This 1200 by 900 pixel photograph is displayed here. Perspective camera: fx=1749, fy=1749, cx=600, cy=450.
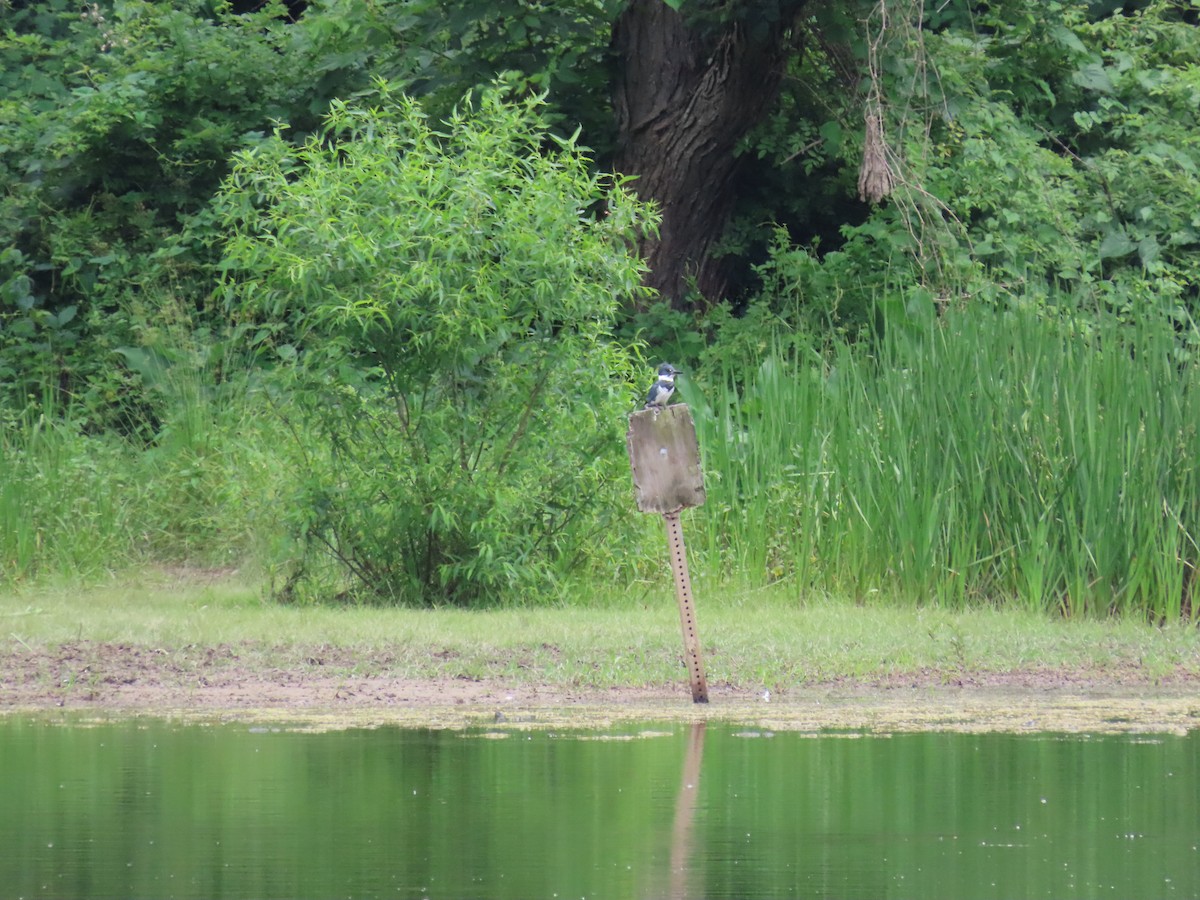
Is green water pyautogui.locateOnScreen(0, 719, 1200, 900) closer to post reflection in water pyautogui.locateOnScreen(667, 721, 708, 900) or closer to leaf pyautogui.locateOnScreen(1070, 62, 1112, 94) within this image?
post reflection in water pyautogui.locateOnScreen(667, 721, 708, 900)

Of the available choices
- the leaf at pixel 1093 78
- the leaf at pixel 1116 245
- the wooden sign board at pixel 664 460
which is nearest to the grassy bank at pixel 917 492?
the wooden sign board at pixel 664 460

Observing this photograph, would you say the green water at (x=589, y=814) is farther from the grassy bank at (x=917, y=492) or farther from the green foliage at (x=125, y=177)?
the green foliage at (x=125, y=177)

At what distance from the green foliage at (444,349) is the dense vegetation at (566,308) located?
0.03m

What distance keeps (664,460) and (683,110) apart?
319 inches

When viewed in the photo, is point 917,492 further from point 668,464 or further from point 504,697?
point 504,697

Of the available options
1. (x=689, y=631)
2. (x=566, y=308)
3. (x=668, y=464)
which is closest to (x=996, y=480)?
(x=566, y=308)

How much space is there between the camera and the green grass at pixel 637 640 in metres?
8.90

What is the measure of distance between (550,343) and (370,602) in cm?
208

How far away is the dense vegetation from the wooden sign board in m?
2.96

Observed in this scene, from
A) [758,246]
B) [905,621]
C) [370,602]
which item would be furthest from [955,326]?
[758,246]

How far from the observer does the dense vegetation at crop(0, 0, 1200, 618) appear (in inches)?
437

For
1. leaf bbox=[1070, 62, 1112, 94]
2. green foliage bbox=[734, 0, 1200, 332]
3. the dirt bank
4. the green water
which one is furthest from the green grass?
leaf bbox=[1070, 62, 1112, 94]

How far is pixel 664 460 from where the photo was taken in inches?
324

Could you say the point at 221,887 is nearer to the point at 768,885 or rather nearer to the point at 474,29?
the point at 768,885
